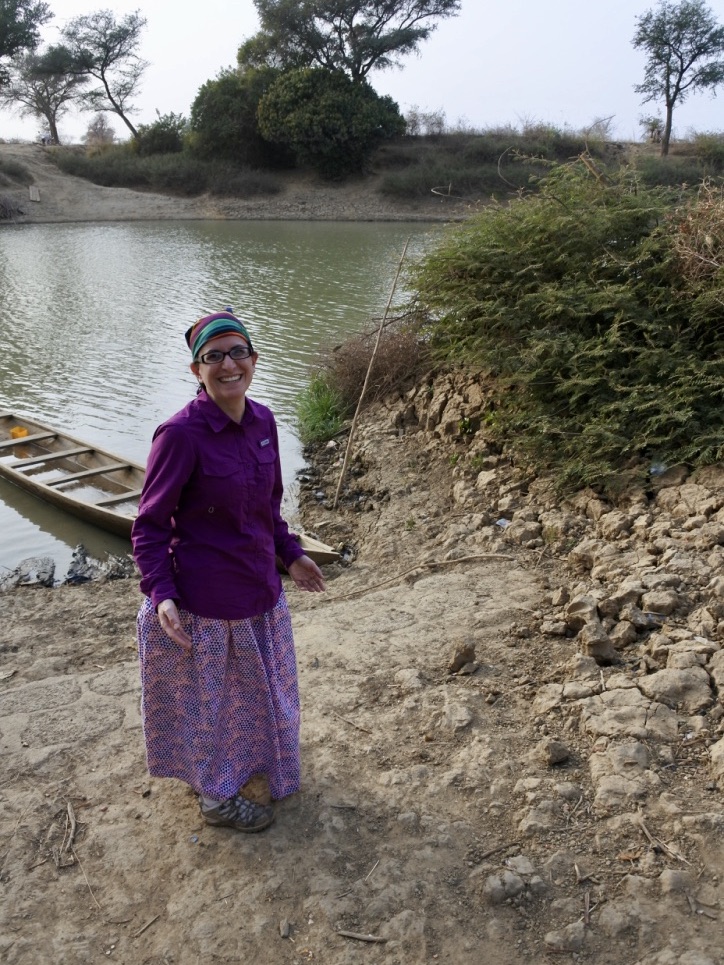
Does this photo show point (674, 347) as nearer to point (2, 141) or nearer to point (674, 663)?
point (674, 663)

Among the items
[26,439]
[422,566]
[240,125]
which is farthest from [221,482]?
[240,125]

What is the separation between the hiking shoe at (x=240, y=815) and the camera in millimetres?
3107

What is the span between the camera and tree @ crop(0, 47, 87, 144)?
50500 millimetres

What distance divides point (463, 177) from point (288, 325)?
28752 mm

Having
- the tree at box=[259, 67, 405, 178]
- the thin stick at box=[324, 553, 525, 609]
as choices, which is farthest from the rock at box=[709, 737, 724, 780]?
the tree at box=[259, 67, 405, 178]

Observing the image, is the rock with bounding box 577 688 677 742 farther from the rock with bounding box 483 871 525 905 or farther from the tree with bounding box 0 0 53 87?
the tree with bounding box 0 0 53 87

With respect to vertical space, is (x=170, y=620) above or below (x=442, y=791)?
above

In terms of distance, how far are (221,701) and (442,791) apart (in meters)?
0.94

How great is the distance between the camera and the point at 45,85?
5159 cm

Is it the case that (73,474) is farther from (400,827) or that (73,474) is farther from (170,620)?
(400,827)

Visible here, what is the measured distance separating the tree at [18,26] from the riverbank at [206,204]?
37.1 feet

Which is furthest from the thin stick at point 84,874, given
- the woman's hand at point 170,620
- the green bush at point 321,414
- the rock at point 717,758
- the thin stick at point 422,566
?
the green bush at point 321,414

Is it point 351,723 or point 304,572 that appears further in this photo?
point 351,723

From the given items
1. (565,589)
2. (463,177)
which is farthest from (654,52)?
(565,589)
